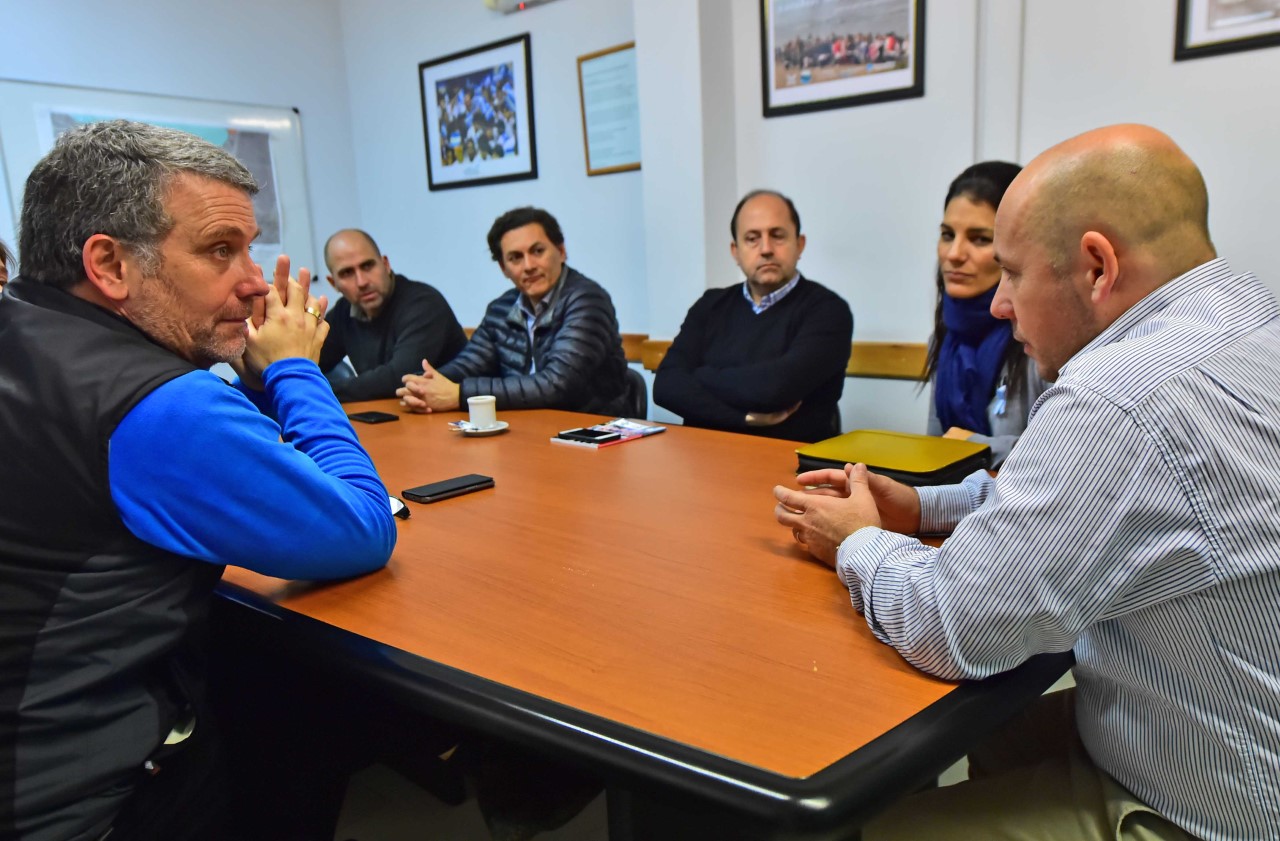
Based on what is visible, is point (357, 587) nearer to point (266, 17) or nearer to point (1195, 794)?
point (1195, 794)

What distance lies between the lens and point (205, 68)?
404cm

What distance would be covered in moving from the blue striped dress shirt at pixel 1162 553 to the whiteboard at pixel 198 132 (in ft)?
9.99

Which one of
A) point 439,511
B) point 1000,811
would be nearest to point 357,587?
point 439,511

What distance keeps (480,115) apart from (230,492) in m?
3.59

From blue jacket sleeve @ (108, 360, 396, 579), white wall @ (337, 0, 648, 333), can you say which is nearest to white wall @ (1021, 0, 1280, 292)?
white wall @ (337, 0, 648, 333)

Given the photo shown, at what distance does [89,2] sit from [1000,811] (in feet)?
14.6

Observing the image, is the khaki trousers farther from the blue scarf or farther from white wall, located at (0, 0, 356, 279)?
white wall, located at (0, 0, 356, 279)

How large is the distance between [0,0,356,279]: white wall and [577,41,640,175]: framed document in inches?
65.1

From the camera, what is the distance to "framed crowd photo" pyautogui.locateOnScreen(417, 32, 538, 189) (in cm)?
400

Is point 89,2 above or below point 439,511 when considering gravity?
above

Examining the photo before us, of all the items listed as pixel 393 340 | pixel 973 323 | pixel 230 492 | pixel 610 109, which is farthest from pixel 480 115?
pixel 230 492

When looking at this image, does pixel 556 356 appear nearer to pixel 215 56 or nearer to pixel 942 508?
pixel 942 508

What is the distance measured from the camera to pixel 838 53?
2.97m

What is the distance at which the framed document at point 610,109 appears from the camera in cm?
359
